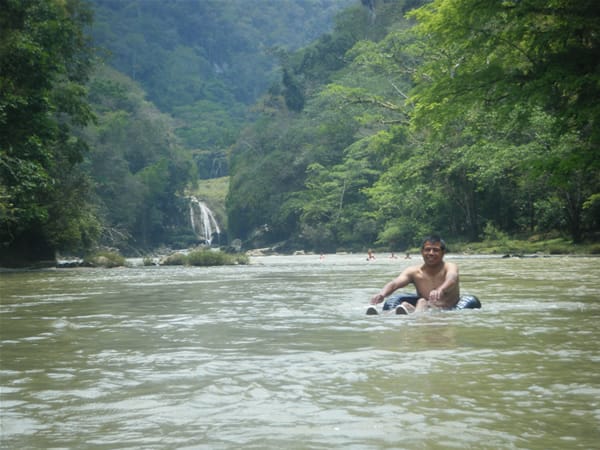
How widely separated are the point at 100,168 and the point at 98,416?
72959 mm

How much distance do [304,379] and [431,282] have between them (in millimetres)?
5657

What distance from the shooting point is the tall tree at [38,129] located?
23938 millimetres

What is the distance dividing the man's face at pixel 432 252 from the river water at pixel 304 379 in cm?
83

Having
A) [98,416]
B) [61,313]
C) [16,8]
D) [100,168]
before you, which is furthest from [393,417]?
[100,168]

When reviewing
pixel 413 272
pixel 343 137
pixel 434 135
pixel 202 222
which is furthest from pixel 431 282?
pixel 202 222

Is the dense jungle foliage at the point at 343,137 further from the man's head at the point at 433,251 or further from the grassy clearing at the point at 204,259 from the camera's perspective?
the grassy clearing at the point at 204,259

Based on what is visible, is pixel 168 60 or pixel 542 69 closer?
pixel 542 69

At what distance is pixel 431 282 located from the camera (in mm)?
10594

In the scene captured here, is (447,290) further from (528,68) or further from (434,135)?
(434,135)

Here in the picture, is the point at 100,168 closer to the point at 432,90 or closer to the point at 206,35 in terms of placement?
the point at 432,90

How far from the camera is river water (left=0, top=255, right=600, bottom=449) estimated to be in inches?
148

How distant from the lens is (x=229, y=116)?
14575 centimetres

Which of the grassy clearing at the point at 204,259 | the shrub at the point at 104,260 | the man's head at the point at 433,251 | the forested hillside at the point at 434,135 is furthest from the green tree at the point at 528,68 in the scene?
the shrub at the point at 104,260

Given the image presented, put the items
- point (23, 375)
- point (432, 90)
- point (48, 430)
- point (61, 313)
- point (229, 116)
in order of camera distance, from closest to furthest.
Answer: point (48, 430)
point (23, 375)
point (61, 313)
point (432, 90)
point (229, 116)
